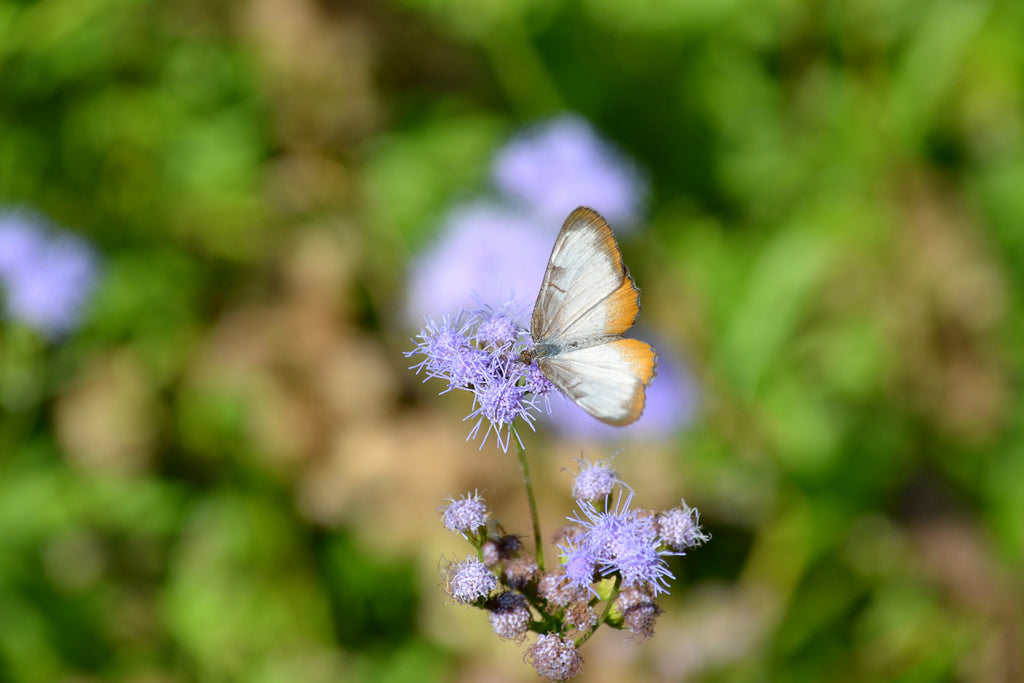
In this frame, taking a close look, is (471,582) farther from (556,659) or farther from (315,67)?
(315,67)

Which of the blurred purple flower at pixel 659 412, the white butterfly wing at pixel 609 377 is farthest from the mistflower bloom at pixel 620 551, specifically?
the blurred purple flower at pixel 659 412

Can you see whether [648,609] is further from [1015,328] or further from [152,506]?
[1015,328]

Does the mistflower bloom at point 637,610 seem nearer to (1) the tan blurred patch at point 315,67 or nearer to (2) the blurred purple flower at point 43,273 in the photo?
(2) the blurred purple flower at point 43,273

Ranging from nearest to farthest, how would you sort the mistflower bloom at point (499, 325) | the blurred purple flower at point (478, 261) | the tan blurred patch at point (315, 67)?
the mistflower bloom at point (499, 325), the blurred purple flower at point (478, 261), the tan blurred patch at point (315, 67)

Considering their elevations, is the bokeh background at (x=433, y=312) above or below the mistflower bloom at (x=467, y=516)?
above

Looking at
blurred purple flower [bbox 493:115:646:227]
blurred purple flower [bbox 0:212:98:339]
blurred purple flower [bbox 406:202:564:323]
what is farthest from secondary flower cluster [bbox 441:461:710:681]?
blurred purple flower [bbox 0:212:98:339]

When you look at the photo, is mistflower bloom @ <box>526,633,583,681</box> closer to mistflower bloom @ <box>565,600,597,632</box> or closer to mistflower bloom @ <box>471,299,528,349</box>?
mistflower bloom @ <box>565,600,597,632</box>
